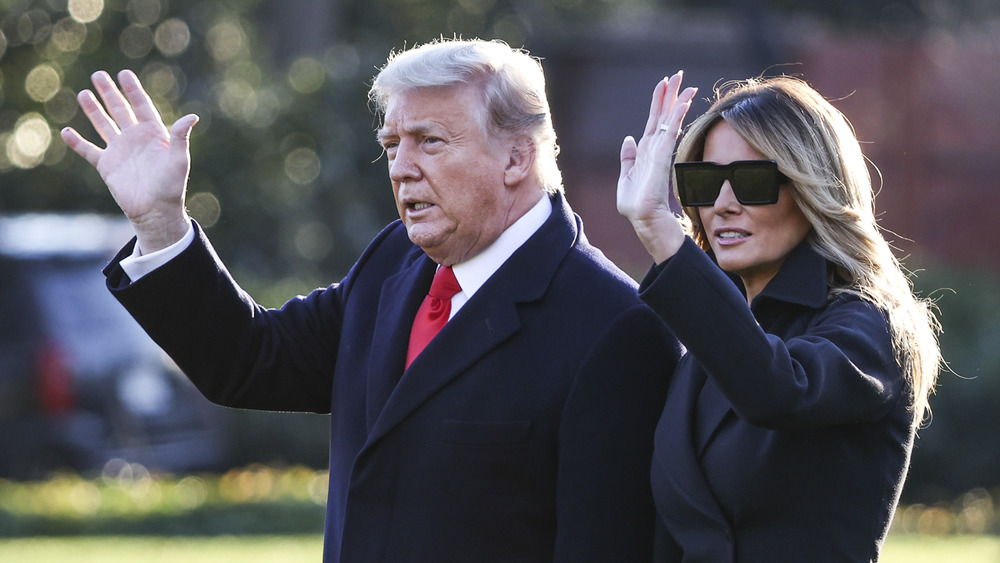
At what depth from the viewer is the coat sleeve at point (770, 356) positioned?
257 centimetres

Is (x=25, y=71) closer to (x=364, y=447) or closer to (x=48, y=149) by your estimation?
(x=48, y=149)

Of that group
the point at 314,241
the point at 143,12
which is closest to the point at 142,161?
the point at 314,241

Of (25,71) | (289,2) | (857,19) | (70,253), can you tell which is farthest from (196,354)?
(857,19)

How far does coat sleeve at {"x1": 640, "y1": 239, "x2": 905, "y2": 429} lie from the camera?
2568 mm

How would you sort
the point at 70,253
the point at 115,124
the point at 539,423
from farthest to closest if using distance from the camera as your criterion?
the point at 70,253 → the point at 115,124 → the point at 539,423

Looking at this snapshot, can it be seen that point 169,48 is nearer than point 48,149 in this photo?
No

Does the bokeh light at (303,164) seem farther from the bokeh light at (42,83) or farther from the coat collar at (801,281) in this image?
the coat collar at (801,281)

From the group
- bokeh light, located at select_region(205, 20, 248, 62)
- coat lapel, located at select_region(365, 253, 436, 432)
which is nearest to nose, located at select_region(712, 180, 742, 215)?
coat lapel, located at select_region(365, 253, 436, 432)

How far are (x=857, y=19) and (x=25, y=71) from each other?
16.8m

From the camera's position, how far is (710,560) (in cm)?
281

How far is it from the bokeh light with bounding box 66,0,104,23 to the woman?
1336cm

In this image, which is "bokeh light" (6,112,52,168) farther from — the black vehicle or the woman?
the woman

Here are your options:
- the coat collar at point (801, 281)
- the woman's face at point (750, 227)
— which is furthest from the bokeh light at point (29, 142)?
the coat collar at point (801, 281)

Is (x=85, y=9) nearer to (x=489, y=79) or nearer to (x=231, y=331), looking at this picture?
(x=231, y=331)
